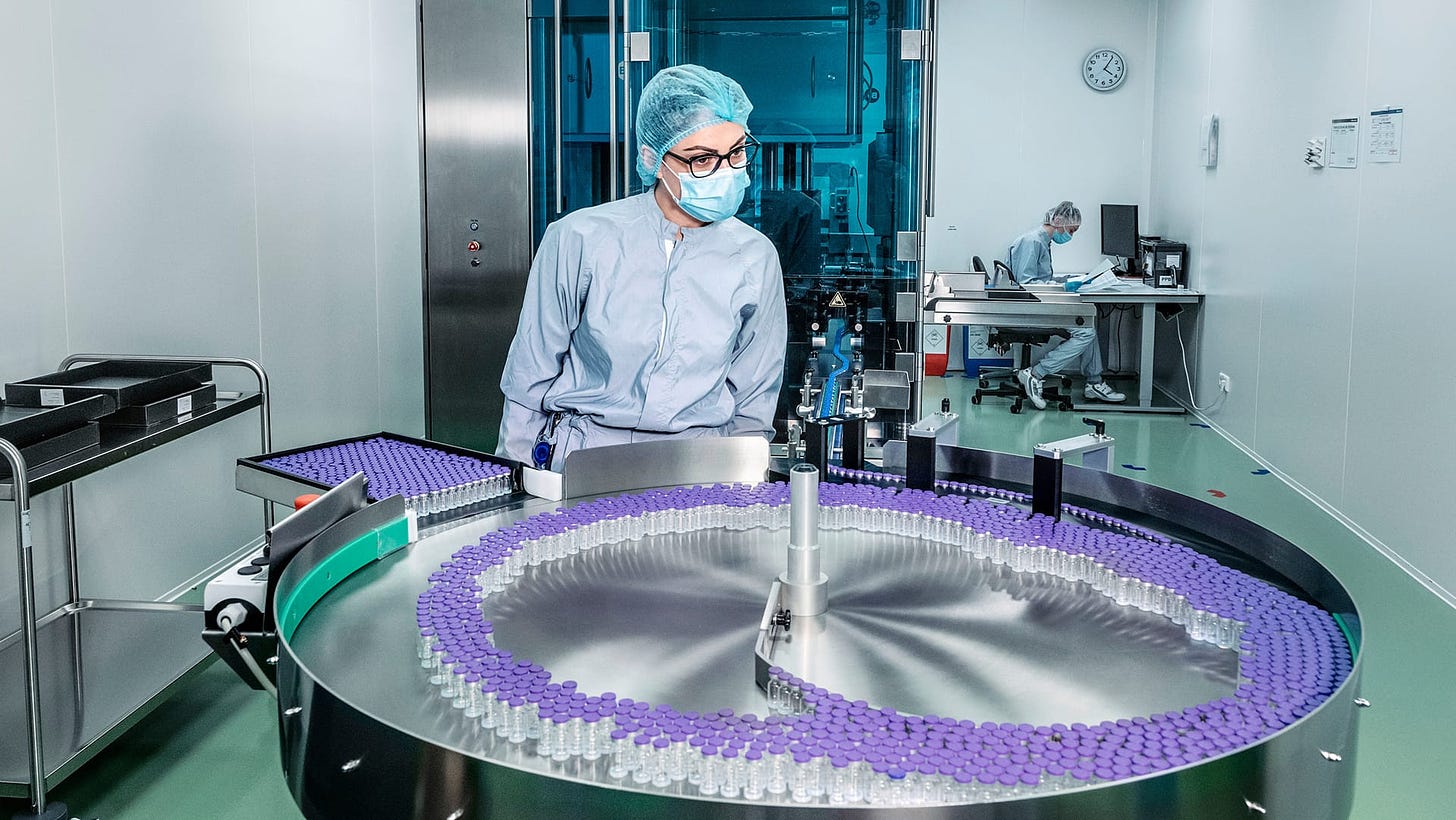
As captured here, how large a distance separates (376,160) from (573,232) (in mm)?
2397

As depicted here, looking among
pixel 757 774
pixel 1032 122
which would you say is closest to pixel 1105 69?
pixel 1032 122

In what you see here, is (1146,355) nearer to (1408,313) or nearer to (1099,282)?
(1099,282)

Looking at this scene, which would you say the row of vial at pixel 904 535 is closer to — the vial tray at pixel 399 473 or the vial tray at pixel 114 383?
the vial tray at pixel 399 473

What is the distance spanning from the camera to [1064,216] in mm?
7332

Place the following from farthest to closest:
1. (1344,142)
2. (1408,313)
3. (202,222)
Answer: (1344,142), (1408,313), (202,222)

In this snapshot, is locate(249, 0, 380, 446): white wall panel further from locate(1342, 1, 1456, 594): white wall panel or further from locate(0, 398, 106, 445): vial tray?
locate(1342, 1, 1456, 594): white wall panel

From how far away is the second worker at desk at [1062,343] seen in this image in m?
7.00

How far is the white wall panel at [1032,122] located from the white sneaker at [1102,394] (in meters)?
1.44

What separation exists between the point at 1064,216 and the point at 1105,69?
1414mm

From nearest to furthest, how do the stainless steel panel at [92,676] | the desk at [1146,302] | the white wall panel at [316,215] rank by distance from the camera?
the stainless steel panel at [92,676] → the white wall panel at [316,215] → the desk at [1146,302]

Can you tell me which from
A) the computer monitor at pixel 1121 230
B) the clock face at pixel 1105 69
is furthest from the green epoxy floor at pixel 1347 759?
the clock face at pixel 1105 69

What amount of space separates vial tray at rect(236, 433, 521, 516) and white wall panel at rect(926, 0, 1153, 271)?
261 inches

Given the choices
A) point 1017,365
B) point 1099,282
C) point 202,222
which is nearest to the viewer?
point 202,222

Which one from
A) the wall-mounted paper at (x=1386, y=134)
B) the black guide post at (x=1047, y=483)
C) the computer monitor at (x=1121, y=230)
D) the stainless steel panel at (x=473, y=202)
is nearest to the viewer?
the black guide post at (x=1047, y=483)
